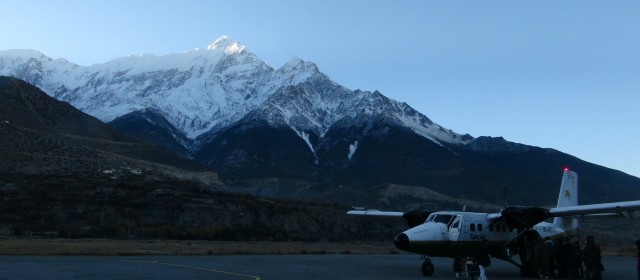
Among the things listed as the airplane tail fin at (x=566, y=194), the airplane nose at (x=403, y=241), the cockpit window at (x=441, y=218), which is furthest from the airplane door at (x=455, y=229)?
the airplane tail fin at (x=566, y=194)

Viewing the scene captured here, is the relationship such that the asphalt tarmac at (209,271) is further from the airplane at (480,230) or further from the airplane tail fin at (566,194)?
the airplane tail fin at (566,194)

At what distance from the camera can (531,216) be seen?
2920 centimetres

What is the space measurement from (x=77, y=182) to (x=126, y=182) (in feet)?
22.0

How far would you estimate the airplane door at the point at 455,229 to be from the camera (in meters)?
28.7

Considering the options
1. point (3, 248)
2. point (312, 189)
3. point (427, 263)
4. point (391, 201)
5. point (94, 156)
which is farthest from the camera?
point (312, 189)

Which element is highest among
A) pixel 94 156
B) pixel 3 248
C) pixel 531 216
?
pixel 94 156

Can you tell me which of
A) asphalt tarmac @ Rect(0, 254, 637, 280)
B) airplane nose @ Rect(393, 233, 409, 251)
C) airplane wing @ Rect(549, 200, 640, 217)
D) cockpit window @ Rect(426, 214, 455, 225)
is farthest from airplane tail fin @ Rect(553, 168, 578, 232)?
airplane nose @ Rect(393, 233, 409, 251)

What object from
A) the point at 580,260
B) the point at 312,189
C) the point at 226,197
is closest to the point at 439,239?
the point at 580,260

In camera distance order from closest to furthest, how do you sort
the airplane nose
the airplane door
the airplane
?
the airplane nose < the airplane < the airplane door

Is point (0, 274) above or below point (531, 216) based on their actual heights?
below

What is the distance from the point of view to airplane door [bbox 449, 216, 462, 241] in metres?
28.7

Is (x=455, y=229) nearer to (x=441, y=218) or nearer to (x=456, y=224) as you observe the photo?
(x=456, y=224)

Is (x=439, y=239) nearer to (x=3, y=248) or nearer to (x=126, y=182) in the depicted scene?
(x=3, y=248)

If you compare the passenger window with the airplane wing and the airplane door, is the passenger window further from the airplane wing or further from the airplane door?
the airplane wing
